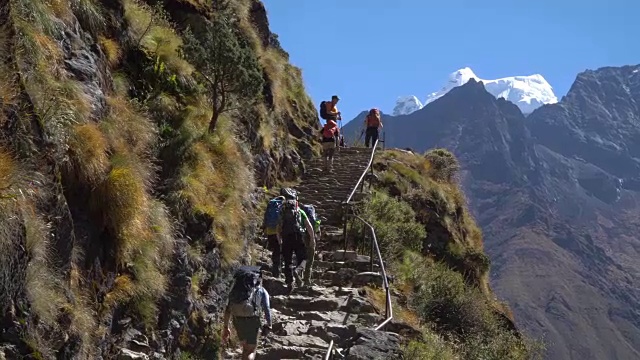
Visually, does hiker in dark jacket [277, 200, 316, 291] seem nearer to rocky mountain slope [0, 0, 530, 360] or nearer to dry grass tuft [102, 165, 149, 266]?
rocky mountain slope [0, 0, 530, 360]

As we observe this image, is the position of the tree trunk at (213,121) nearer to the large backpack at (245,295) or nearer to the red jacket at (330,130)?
the large backpack at (245,295)

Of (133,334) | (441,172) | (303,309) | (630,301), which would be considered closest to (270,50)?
(441,172)

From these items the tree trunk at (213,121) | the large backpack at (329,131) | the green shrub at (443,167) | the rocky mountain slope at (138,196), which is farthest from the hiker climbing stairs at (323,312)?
the green shrub at (443,167)

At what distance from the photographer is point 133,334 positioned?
750cm

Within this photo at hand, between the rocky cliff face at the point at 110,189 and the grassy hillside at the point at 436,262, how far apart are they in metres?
3.12

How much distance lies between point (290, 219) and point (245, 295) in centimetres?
343

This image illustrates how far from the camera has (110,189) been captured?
23.2 feet

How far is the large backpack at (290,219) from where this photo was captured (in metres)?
10.8

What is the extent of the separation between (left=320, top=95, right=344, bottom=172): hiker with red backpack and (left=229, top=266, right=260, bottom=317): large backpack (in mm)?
11676

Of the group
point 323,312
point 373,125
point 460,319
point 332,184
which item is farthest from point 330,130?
point 323,312

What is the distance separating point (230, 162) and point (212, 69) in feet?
Result: 5.91

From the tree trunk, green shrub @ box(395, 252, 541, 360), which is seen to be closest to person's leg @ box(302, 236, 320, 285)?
green shrub @ box(395, 252, 541, 360)

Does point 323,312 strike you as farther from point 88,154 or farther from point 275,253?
point 88,154

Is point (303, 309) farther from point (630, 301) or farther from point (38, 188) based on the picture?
point (630, 301)
